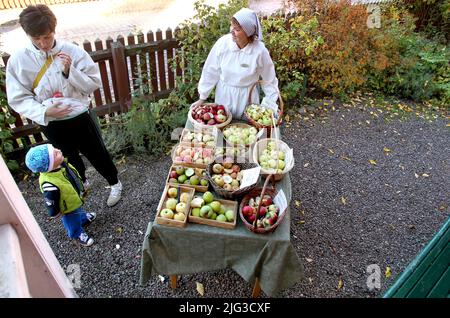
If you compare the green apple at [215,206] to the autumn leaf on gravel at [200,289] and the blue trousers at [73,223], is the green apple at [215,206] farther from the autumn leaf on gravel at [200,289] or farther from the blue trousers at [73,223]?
the blue trousers at [73,223]

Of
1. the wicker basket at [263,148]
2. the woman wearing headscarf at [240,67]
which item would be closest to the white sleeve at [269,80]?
the woman wearing headscarf at [240,67]

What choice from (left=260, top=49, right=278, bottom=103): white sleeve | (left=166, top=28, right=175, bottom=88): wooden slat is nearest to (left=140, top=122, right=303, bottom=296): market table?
(left=260, top=49, right=278, bottom=103): white sleeve

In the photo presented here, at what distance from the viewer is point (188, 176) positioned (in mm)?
2512

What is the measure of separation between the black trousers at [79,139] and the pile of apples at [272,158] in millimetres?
1723

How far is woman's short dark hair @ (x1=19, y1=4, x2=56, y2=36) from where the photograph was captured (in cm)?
228

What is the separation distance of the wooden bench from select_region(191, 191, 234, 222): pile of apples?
1112 millimetres

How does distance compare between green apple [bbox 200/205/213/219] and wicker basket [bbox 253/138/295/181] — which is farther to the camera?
wicker basket [bbox 253/138/295/181]

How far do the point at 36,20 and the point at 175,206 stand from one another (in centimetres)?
176

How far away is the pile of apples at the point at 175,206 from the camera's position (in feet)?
7.17

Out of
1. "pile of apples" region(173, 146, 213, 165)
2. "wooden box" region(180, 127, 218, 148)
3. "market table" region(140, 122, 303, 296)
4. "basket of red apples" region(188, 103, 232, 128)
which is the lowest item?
"market table" region(140, 122, 303, 296)

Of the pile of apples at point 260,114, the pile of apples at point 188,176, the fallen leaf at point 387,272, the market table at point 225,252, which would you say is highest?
the pile of apples at point 260,114

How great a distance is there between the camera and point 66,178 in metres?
2.70

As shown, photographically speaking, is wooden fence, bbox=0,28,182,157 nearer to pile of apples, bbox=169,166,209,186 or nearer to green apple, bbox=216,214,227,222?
pile of apples, bbox=169,166,209,186

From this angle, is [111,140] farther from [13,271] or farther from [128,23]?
[128,23]
